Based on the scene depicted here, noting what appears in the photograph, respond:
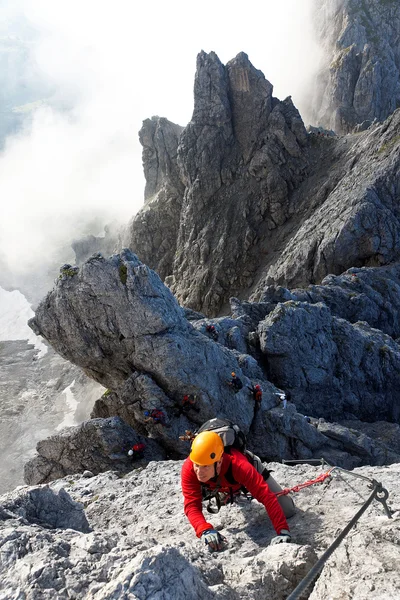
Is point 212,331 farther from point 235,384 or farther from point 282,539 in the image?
point 282,539

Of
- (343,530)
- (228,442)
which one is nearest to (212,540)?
(228,442)

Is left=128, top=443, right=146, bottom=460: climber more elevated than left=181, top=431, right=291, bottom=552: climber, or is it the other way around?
left=181, top=431, right=291, bottom=552: climber

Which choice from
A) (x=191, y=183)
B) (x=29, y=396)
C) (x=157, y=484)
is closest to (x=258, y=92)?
(x=191, y=183)

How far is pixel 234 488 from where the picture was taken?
24.6 feet

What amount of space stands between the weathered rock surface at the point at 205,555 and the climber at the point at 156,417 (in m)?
10.5

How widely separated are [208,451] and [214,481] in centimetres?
99

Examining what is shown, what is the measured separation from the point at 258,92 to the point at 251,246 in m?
32.2

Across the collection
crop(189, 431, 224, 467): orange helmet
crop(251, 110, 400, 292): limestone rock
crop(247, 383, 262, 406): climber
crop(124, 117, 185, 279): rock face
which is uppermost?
crop(124, 117, 185, 279): rock face

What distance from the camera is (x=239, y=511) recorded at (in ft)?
27.7

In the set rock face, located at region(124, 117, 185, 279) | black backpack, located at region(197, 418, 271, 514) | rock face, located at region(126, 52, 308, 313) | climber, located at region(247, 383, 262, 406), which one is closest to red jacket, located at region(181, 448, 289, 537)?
black backpack, located at region(197, 418, 271, 514)

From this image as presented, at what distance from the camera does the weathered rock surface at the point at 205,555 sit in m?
4.81

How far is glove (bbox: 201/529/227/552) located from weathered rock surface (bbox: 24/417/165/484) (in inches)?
451

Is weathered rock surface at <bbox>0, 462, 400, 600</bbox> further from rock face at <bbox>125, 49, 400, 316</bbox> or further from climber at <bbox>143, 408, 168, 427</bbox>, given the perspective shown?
rock face at <bbox>125, 49, 400, 316</bbox>

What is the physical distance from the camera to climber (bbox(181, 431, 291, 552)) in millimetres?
6742
